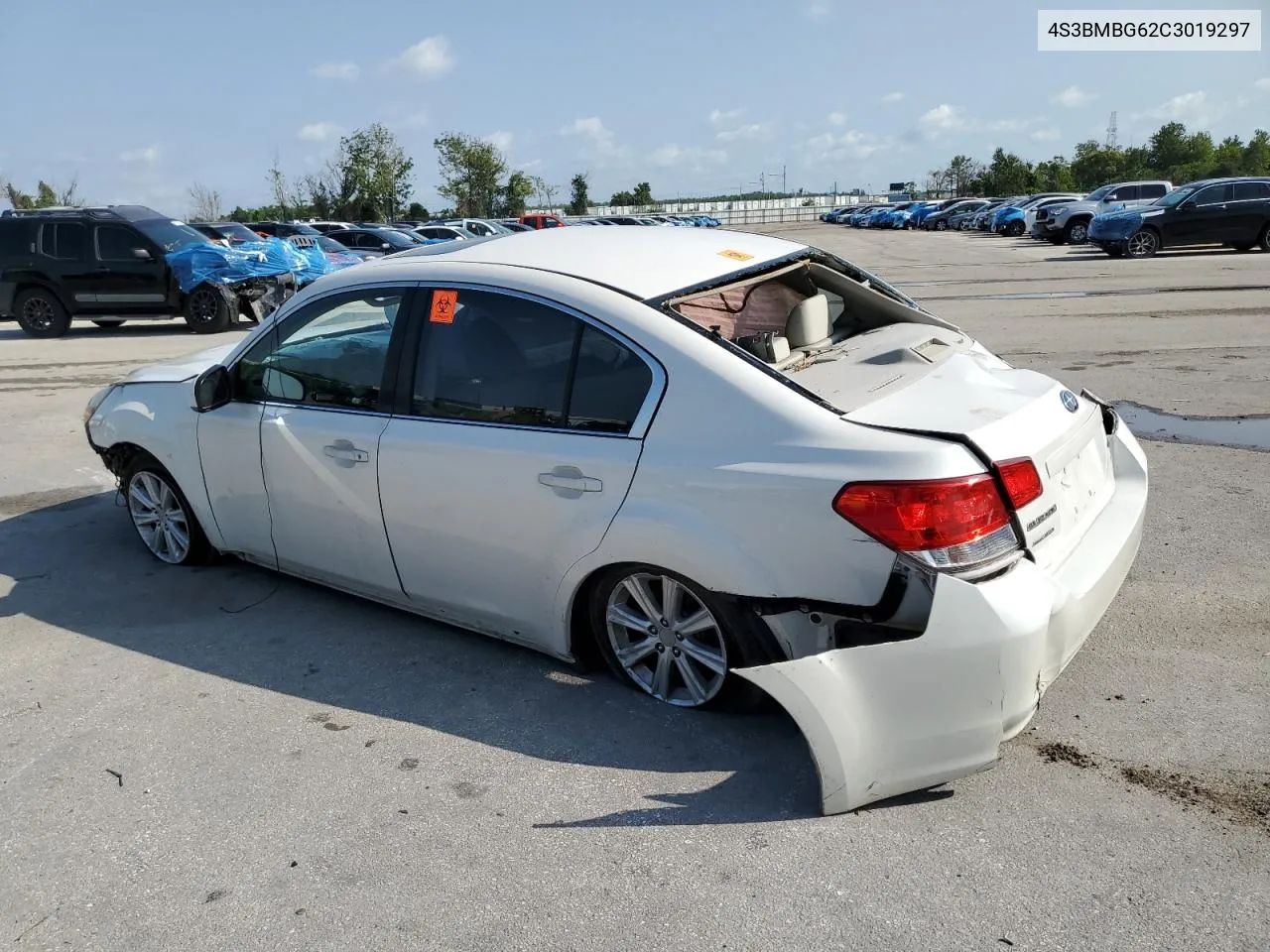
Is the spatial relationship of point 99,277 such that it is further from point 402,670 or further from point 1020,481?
point 1020,481

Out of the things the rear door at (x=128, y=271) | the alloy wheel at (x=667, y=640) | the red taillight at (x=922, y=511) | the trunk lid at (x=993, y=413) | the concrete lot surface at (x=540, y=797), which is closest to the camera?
the concrete lot surface at (x=540, y=797)

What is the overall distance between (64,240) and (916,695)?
1777 cm

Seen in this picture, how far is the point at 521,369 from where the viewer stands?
3.88m

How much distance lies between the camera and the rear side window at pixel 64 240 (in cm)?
1688

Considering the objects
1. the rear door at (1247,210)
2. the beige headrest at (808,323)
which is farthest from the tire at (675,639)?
the rear door at (1247,210)

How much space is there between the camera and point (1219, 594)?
4488 millimetres

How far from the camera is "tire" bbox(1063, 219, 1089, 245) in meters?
32.2

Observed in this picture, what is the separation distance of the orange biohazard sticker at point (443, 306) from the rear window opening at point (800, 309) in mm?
934

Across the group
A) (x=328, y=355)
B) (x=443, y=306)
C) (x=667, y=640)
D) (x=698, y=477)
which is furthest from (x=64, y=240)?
(x=698, y=477)

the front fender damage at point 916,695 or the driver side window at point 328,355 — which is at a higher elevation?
the driver side window at point 328,355

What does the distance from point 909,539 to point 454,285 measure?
81.8 inches

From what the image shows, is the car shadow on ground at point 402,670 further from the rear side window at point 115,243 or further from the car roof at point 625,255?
the rear side window at point 115,243

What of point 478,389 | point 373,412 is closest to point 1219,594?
point 478,389

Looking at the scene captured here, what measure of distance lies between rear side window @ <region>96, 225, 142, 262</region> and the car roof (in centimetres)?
1425
